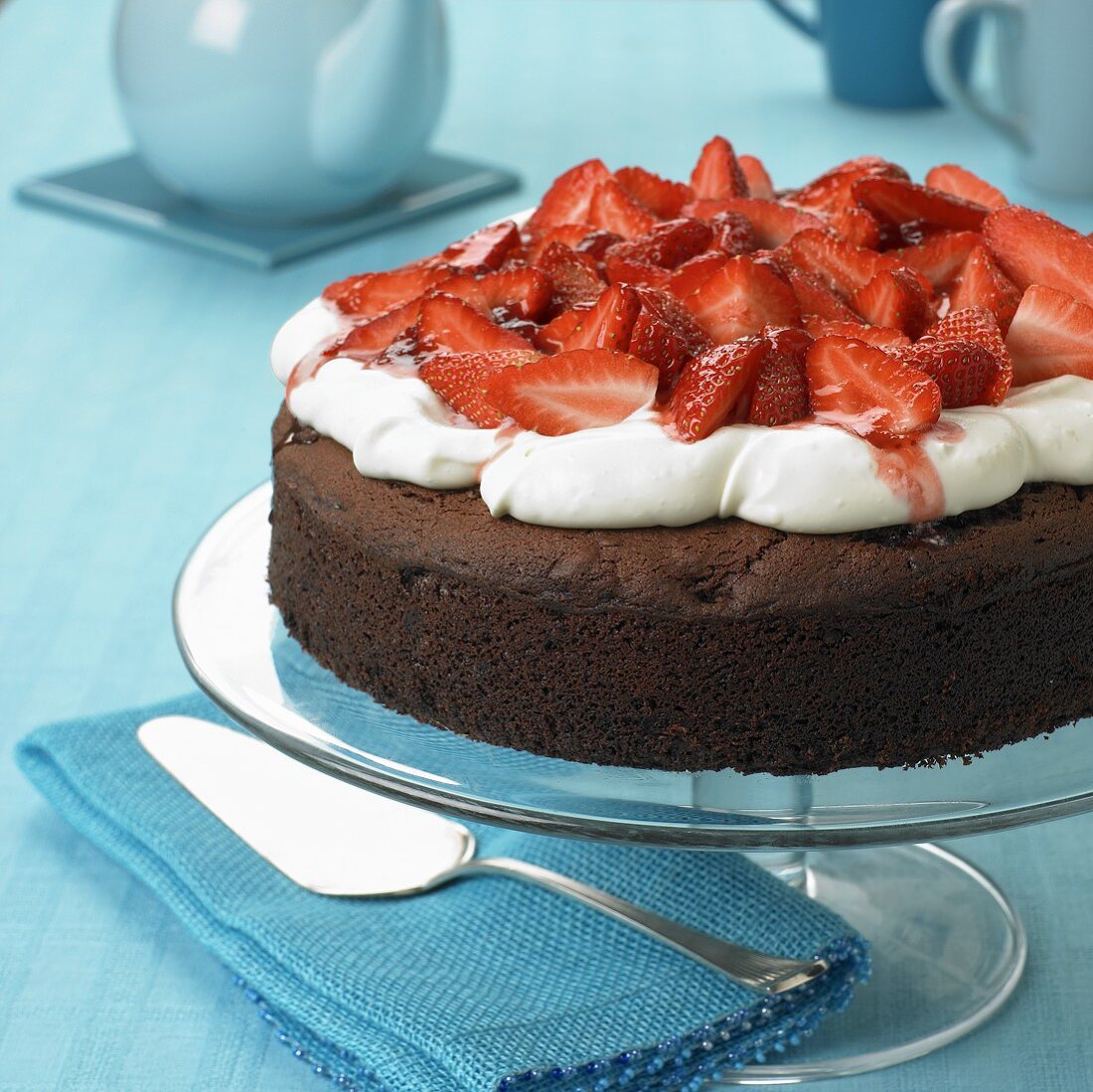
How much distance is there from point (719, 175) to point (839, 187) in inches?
6.5

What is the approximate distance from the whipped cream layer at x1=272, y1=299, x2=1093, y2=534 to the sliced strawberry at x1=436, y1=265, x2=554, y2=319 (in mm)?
279

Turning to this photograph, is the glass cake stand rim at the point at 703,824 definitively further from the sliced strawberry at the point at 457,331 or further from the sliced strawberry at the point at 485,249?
the sliced strawberry at the point at 485,249

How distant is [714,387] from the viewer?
5.49 feet

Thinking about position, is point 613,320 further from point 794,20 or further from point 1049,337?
point 794,20

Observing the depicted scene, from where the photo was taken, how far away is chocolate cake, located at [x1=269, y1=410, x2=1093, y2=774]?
1.67 m

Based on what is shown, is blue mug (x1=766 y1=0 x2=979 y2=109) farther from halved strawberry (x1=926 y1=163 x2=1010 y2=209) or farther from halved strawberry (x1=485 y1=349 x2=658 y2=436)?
halved strawberry (x1=485 y1=349 x2=658 y2=436)

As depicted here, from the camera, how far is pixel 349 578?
6.15 feet

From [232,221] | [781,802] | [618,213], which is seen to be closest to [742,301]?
[618,213]

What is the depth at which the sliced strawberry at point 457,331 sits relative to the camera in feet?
6.18

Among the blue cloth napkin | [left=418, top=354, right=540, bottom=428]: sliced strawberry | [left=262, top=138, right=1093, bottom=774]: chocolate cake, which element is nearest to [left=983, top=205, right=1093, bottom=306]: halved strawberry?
[left=262, top=138, right=1093, bottom=774]: chocolate cake

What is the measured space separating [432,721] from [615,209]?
2.42 feet

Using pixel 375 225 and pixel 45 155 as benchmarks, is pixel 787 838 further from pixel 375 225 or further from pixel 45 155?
pixel 45 155

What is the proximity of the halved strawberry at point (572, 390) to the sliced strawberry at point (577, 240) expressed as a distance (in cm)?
40

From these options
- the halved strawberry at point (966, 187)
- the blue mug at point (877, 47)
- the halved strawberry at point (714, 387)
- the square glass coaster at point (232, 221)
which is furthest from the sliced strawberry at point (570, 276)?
the blue mug at point (877, 47)
